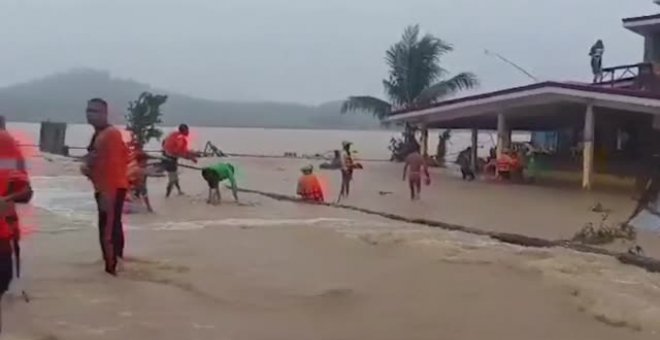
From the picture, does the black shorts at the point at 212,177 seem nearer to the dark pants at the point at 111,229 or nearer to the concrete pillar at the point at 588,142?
the dark pants at the point at 111,229

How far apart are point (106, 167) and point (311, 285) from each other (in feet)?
7.60

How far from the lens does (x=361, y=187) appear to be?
95.5 ft

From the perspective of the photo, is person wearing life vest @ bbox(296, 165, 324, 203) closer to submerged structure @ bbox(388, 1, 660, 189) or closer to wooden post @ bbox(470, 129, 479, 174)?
submerged structure @ bbox(388, 1, 660, 189)

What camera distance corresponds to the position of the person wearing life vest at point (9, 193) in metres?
6.20

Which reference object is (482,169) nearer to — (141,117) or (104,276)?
(141,117)

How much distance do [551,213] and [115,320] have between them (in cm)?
1445

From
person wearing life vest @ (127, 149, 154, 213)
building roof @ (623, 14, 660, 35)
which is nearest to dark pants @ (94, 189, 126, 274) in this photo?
person wearing life vest @ (127, 149, 154, 213)

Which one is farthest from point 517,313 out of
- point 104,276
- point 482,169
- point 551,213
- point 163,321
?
point 482,169

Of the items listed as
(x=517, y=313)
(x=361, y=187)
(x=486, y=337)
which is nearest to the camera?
(x=486, y=337)

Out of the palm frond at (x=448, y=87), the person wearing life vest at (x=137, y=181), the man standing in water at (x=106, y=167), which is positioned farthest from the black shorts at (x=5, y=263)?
the palm frond at (x=448, y=87)

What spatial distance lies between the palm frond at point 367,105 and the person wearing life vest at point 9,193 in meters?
41.9

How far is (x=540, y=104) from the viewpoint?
92.4 feet

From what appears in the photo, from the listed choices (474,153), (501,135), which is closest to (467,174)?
(474,153)

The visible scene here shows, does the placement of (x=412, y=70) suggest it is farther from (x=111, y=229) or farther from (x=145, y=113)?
(x=111, y=229)
